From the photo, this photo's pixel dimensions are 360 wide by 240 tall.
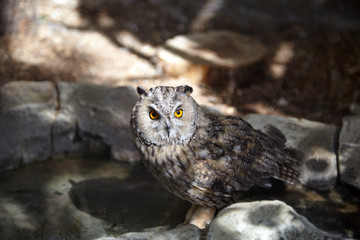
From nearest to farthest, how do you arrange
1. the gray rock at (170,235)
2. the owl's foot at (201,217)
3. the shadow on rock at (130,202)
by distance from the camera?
1. the gray rock at (170,235)
2. the owl's foot at (201,217)
3. the shadow on rock at (130,202)

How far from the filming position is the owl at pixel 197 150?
2479 millimetres

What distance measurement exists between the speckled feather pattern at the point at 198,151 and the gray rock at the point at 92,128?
1114 millimetres

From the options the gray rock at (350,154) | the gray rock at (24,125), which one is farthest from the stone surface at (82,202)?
the gray rock at (350,154)

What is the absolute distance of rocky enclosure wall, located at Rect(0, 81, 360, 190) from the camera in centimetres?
334

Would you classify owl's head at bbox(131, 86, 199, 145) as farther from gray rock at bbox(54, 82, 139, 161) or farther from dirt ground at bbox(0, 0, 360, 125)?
dirt ground at bbox(0, 0, 360, 125)

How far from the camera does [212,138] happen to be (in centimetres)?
269

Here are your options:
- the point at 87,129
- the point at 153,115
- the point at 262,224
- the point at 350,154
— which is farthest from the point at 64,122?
the point at 350,154

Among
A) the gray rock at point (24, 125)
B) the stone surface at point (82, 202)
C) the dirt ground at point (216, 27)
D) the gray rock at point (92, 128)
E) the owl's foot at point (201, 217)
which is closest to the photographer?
the owl's foot at point (201, 217)

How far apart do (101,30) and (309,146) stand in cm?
397

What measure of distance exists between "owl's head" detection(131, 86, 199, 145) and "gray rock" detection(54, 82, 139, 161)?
1175mm

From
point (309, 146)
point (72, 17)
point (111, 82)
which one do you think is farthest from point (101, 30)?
point (309, 146)

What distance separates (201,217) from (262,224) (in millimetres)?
732

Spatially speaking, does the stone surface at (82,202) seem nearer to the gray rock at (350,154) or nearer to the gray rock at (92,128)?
the gray rock at (92,128)

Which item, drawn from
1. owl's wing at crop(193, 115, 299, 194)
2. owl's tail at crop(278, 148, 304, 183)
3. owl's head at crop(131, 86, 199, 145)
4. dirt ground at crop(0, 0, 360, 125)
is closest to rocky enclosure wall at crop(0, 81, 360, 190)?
owl's tail at crop(278, 148, 304, 183)
